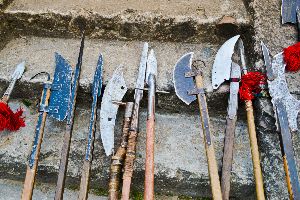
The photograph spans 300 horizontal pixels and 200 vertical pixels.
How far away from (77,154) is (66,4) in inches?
52.1

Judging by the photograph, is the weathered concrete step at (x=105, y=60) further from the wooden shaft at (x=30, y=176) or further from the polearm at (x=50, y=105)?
the wooden shaft at (x=30, y=176)

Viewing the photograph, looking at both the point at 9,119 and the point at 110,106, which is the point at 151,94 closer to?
the point at 110,106

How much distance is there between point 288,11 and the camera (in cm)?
301

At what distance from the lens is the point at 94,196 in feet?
9.00

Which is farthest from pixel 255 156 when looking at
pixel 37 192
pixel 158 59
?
pixel 37 192

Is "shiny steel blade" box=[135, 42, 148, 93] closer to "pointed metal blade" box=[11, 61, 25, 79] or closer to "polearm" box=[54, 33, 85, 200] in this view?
"polearm" box=[54, 33, 85, 200]

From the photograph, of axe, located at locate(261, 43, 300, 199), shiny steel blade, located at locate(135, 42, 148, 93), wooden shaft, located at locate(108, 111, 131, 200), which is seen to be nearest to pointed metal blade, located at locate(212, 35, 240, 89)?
axe, located at locate(261, 43, 300, 199)

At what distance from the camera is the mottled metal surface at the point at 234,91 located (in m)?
2.61

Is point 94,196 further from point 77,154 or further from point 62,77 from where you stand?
point 62,77

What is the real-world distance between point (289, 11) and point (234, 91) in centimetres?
87

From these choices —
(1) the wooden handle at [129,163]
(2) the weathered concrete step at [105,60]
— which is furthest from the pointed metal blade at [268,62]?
(1) the wooden handle at [129,163]

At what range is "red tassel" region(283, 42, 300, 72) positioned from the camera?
2.72m

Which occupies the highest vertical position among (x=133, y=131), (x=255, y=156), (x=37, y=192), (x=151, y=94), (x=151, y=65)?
(x=151, y=65)

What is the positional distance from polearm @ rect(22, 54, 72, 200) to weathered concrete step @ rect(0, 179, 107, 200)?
38cm
